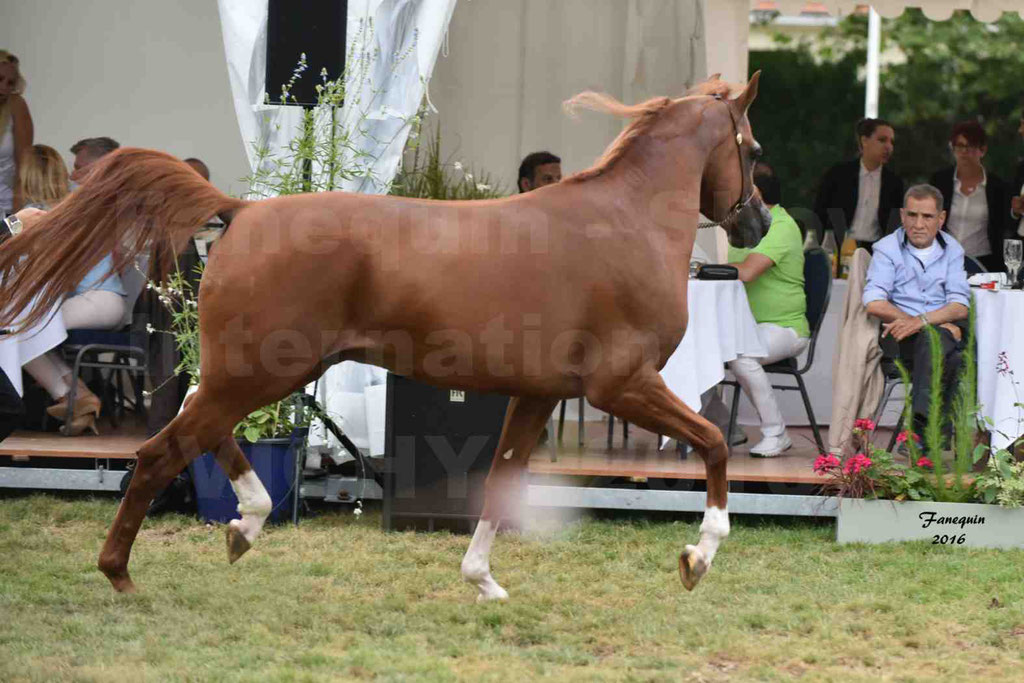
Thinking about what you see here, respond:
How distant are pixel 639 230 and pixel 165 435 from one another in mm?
1698

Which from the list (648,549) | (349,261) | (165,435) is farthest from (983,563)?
(165,435)

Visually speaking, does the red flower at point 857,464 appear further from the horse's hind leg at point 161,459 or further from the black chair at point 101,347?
the black chair at point 101,347

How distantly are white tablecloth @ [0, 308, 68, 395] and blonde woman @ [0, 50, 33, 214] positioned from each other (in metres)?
1.88

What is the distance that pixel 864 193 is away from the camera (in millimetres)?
9773

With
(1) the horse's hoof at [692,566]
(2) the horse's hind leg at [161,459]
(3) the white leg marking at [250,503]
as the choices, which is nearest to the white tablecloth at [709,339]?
(1) the horse's hoof at [692,566]

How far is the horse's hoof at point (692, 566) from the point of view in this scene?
433 cm

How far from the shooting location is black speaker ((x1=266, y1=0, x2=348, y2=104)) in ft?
20.2

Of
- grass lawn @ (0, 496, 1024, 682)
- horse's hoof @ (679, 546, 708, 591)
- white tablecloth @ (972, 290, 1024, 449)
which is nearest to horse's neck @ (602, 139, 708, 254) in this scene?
horse's hoof @ (679, 546, 708, 591)

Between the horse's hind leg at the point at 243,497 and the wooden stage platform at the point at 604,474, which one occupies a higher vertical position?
the horse's hind leg at the point at 243,497

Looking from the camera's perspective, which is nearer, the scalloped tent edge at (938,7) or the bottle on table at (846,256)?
the scalloped tent edge at (938,7)

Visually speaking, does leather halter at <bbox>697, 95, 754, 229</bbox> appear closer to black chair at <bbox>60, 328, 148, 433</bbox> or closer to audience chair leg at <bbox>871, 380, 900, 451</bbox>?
audience chair leg at <bbox>871, 380, 900, 451</bbox>

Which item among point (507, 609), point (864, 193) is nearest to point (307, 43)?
point (507, 609)

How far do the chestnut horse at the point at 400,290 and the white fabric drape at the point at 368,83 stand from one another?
6.16 feet

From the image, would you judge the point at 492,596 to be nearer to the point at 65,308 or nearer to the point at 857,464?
the point at 857,464
